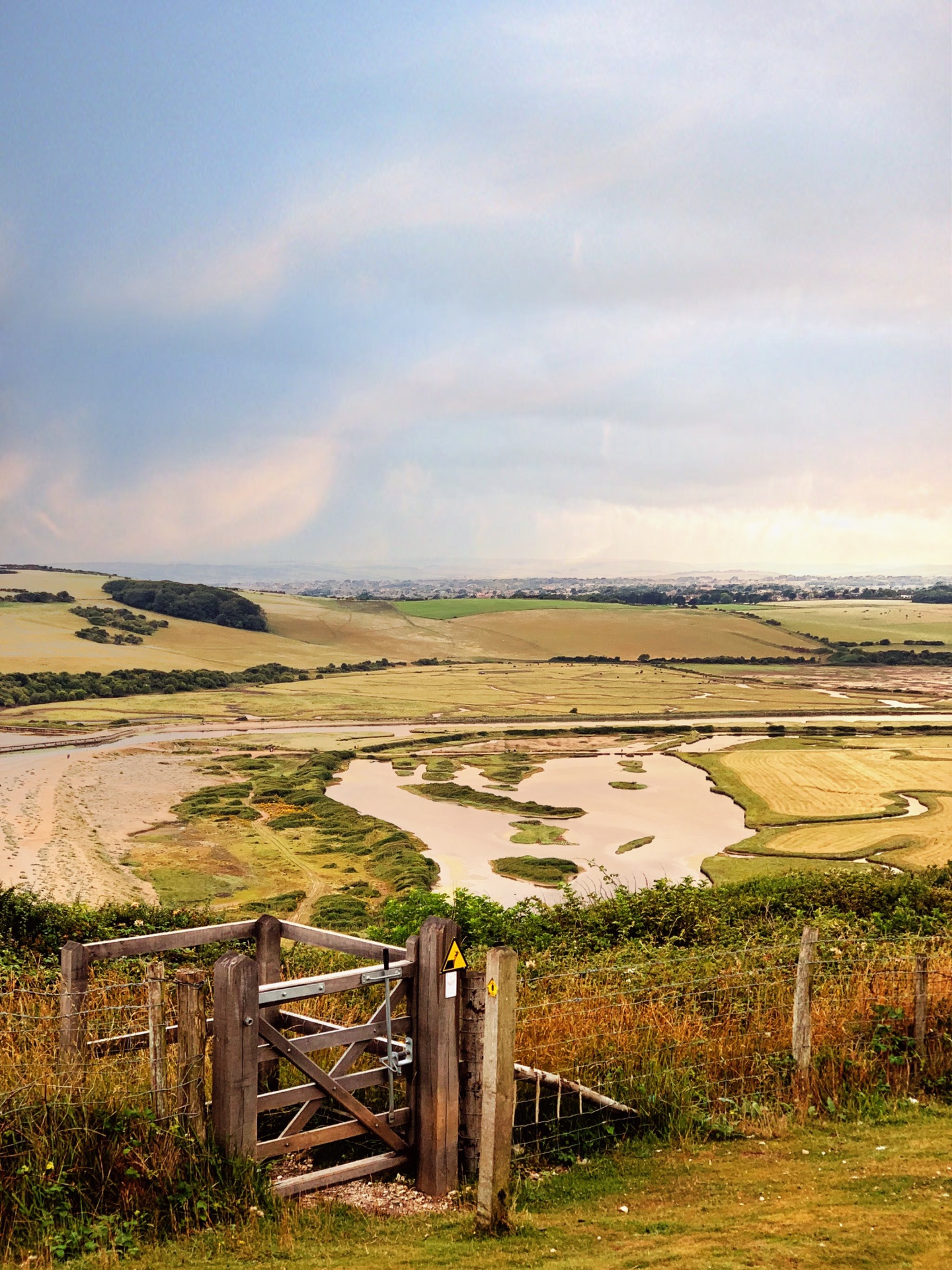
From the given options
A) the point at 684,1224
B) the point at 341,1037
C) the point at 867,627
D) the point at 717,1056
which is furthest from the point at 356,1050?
the point at 867,627

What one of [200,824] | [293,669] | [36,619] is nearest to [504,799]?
[200,824]

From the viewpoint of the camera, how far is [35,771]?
209 ft

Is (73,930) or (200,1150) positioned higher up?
(200,1150)

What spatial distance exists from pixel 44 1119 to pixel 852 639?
576ft

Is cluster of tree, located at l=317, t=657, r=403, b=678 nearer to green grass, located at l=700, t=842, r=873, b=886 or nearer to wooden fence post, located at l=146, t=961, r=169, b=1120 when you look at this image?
green grass, located at l=700, t=842, r=873, b=886

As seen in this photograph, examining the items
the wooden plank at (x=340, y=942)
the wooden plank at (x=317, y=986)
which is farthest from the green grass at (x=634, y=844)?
the wooden plank at (x=317, y=986)

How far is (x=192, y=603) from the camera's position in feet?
508

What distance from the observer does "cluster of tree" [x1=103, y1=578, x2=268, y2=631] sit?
153 m

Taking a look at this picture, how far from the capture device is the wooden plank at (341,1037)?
6.22 meters

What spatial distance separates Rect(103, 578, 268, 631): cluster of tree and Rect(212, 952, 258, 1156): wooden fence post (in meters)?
151

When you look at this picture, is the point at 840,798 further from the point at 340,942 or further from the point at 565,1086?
the point at 340,942

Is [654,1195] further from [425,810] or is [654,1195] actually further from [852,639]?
[852,639]

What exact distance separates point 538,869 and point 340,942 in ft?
110

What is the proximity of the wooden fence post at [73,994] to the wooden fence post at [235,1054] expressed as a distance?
1.17 m
